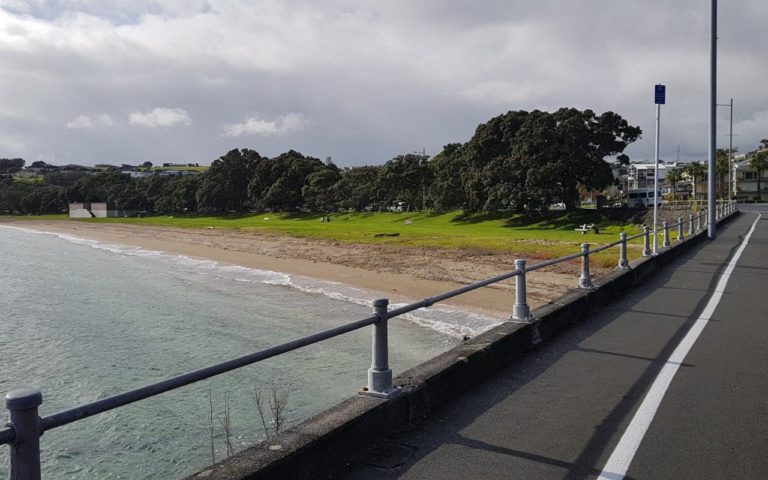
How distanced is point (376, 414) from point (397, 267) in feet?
76.3

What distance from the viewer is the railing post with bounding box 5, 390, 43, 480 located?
8.70ft

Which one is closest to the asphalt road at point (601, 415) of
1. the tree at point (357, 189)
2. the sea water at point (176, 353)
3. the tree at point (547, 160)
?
the sea water at point (176, 353)

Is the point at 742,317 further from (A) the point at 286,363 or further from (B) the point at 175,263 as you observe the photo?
(B) the point at 175,263

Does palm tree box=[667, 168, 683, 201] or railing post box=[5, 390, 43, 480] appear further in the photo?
palm tree box=[667, 168, 683, 201]

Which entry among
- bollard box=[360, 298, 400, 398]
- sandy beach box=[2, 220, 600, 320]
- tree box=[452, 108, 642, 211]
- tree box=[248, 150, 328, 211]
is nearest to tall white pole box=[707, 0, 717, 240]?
sandy beach box=[2, 220, 600, 320]

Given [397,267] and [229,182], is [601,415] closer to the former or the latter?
[397,267]

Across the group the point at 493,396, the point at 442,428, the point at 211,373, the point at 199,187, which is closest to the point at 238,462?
the point at 211,373

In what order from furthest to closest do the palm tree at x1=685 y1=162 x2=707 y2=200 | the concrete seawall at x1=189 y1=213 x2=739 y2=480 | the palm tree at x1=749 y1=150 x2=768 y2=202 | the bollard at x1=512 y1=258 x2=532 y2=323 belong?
the palm tree at x1=685 y1=162 x2=707 y2=200
the palm tree at x1=749 y1=150 x2=768 y2=202
the bollard at x1=512 y1=258 x2=532 y2=323
the concrete seawall at x1=189 y1=213 x2=739 y2=480

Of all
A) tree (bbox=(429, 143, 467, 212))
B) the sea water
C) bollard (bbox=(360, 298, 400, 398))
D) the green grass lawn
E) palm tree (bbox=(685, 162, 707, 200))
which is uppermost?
palm tree (bbox=(685, 162, 707, 200))

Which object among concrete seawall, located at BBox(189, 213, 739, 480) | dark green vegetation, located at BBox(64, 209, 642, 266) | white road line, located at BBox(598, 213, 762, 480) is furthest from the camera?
dark green vegetation, located at BBox(64, 209, 642, 266)

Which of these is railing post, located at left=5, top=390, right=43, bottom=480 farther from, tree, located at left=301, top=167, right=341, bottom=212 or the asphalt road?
tree, located at left=301, top=167, right=341, bottom=212

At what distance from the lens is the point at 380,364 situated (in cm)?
522

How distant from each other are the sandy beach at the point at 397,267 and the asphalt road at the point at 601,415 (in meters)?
8.11

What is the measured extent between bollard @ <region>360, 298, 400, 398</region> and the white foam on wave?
350 inches
